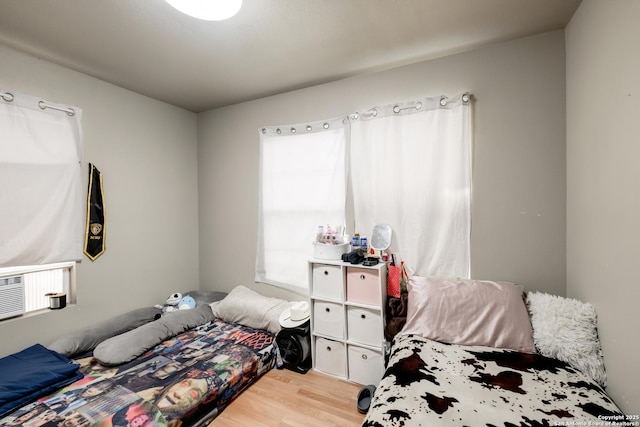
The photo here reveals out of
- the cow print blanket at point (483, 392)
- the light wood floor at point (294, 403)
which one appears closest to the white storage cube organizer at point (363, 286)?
the cow print blanket at point (483, 392)

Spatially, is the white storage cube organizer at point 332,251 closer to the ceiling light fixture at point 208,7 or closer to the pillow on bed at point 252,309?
the pillow on bed at point 252,309

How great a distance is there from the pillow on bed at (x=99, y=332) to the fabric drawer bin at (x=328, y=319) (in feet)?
5.49


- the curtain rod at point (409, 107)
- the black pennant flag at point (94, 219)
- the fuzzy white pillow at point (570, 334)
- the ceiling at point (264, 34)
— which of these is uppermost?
the ceiling at point (264, 34)

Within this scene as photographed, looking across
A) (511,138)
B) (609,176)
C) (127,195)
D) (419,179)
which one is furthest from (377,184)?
(127,195)

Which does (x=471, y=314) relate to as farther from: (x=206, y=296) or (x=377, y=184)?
(x=206, y=296)

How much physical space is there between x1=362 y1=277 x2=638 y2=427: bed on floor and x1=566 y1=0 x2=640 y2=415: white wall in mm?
117

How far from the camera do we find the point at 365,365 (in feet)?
7.03

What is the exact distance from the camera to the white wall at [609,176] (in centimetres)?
117

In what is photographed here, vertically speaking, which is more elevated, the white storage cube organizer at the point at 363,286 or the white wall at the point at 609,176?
the white wall at the point at 609,176

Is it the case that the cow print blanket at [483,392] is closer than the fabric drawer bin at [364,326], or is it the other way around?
the cow print blanket at [483,392]

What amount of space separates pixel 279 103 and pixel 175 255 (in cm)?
210

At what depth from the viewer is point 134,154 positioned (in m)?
2.87

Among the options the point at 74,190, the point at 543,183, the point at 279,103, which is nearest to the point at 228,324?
the point at 74,190

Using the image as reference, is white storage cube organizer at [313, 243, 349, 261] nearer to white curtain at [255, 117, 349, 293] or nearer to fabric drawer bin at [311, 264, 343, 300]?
fabric drawer bin at [311, 264, 343, 300]
